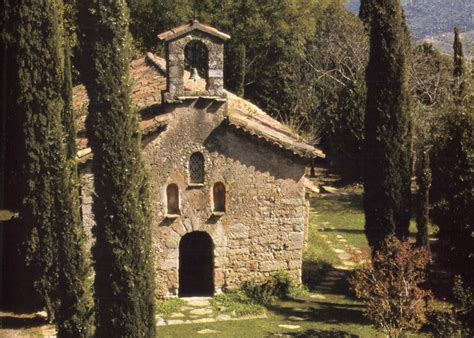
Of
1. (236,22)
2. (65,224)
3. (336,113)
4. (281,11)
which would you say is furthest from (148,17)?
(65,224)

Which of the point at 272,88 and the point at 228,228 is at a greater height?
the point at 272,88

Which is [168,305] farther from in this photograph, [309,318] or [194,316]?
[309,318]

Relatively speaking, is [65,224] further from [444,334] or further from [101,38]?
[444,334]

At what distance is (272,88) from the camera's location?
43.7 meters

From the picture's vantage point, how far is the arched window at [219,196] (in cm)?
1903

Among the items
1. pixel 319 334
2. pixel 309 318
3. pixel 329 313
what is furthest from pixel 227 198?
pixel 319 334

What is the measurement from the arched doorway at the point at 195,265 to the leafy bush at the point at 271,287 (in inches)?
46.1

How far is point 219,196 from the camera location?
19.1 m

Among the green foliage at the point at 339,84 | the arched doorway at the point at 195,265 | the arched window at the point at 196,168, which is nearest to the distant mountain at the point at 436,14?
the green foliage at the point at 339,84

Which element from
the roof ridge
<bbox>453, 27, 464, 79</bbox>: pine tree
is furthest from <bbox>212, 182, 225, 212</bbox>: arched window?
<bbox>453, 27, 464, 79</bbox>: pine tree

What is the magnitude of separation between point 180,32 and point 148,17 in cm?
2294

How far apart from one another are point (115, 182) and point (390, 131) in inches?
354

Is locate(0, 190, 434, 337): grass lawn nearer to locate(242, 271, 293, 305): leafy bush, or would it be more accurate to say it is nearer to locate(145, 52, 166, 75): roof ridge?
locate(242, 271, 293, 305): leafy bush

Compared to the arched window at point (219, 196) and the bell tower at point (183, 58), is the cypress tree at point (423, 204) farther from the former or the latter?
the bell tower at point (183, 58)
